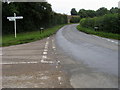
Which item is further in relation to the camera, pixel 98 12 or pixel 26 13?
pixel 98 12

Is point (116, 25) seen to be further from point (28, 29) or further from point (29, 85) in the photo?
point (28, 29)

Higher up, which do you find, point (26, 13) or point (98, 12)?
point (98, 12)

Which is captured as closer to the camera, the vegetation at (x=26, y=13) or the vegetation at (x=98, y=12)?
the vegetation at (x=26, y=13)

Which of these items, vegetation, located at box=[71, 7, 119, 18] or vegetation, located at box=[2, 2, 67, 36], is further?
vegetation, located at box=[71, 7, 119, 18]

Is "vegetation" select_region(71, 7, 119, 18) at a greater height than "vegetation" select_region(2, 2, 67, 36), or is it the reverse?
"vegetation" select_region(71, 7, 119, 18)

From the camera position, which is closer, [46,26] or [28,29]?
[28,29]

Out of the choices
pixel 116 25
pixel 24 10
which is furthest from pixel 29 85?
pixel 24 10

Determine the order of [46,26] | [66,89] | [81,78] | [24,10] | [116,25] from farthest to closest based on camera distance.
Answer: [46,26] < [24,10] < [116,25] < [81,78] < [66,89]

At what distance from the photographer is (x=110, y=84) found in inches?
172

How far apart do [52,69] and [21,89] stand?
1.95 metres

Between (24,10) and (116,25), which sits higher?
(24,10)

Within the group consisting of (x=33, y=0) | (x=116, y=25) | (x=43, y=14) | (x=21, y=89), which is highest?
(x=33, y=0)

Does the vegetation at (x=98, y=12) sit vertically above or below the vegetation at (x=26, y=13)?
above

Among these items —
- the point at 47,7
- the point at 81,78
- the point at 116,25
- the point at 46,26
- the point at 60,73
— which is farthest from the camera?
the point at 46,26
